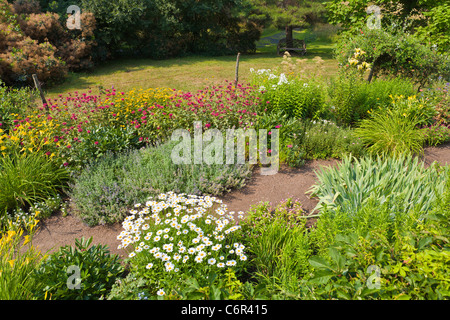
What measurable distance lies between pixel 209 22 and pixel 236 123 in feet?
45.9

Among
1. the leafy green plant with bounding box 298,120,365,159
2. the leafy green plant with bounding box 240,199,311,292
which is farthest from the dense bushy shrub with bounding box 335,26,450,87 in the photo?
the leafy green plant with bounding box 240,199,311,292

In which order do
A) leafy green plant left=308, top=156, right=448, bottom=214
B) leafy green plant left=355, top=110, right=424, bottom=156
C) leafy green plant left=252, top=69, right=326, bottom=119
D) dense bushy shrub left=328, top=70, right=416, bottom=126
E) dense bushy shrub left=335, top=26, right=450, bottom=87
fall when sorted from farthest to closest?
dense bushy shrub left=335, top=26, right=450, bottom=87
dense bushy shrub left=328, top=70, right=416, bottom=126
leafy green plant left=252, top=69, right=326, bottom=119
leafy green plant left=355, top=110, right=424, bottom=156
leafy green plant left=308, top=156, right=448, bottom=214

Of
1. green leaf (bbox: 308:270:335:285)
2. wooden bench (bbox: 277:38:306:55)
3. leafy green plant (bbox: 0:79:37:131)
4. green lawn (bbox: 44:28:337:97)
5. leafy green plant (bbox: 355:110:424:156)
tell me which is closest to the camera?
green leaf (bbox: 308:270:335:285)

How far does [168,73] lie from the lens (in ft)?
43.9

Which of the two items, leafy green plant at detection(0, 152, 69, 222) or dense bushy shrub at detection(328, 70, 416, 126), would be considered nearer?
leafy green plant at detection(0, 152, 69, 222)

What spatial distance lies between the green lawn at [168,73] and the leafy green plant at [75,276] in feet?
29.2

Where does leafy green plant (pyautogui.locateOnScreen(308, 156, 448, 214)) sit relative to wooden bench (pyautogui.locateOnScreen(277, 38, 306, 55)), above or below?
below

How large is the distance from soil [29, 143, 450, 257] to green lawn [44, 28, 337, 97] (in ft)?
20.5

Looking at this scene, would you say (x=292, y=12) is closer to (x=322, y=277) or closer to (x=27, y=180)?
(x=27, y=180)

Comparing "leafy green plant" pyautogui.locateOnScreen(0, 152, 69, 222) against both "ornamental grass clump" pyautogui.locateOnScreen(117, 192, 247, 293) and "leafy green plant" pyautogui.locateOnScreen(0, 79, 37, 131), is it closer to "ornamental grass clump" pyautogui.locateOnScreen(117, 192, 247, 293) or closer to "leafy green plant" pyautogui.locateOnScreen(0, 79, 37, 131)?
"leafy green plant" pyautogui.locateOnScreen(0, 79, 37, 131)

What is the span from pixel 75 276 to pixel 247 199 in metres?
2.52

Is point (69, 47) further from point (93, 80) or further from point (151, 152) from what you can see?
point (151, 152)

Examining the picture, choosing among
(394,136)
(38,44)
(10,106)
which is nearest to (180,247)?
(394,136)

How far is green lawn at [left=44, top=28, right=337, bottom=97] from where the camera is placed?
1134 cm
